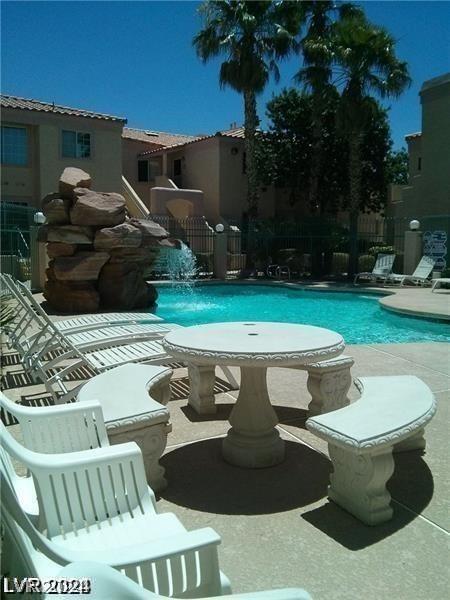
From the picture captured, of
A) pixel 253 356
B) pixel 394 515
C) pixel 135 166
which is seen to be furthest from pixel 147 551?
pixel 135 166

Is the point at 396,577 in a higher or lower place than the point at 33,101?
lower

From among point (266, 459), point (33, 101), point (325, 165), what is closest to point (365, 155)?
point (325, 165)

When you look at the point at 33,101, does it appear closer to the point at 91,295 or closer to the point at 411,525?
the point at 91,295

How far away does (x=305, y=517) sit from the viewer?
3.30 metres

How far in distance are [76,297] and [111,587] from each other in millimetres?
12045

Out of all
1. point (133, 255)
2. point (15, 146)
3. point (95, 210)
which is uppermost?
point (15, 146)

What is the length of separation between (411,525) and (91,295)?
424 inches

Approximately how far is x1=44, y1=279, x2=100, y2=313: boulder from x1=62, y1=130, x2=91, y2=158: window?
16.3m

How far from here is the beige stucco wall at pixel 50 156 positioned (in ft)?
85.1

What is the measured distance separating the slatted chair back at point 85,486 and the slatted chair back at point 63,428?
599 mm

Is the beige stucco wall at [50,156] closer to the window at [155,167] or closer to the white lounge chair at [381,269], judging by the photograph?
the window at [155,167]

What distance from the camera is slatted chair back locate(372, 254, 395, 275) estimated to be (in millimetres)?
21062

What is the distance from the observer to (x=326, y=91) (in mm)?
22719

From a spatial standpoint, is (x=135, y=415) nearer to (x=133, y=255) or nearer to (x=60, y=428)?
(x=60, y=428)
